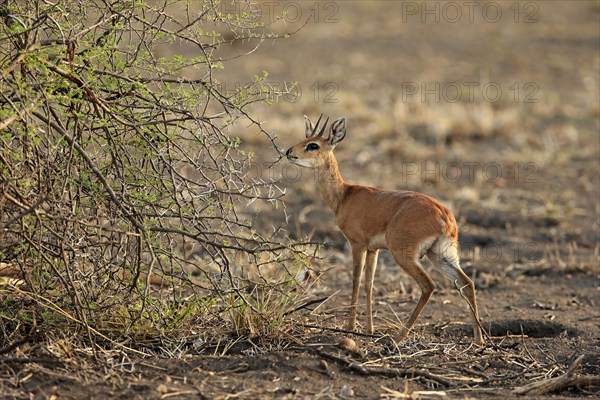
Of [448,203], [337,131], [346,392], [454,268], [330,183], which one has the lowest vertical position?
[448,203]

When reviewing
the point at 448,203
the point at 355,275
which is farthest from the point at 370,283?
the point at 448,203

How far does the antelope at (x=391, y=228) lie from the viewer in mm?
6906

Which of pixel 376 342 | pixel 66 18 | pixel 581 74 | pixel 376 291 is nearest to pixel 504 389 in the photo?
pixel 376 342

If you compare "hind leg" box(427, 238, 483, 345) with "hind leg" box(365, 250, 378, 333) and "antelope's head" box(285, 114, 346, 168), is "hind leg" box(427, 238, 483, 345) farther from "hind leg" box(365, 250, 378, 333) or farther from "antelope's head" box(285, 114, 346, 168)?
"antelope's head" box(285, 114, 346, 168)

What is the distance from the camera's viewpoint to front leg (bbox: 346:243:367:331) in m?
7.13

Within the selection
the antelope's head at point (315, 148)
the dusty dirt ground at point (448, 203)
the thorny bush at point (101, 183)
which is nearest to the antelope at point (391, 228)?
the antelope's head at point (315, 148)

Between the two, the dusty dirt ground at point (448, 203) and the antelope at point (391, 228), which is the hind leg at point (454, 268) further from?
the dusty dirt ground at point (448, 203)

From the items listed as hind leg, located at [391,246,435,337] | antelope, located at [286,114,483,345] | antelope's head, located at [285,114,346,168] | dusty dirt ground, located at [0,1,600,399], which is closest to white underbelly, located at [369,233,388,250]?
antelope, located at [286,114,483,345]

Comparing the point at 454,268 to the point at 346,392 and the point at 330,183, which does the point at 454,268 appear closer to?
the point at 330,183

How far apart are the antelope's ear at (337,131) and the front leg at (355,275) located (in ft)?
3.20

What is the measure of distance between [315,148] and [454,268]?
1629 mm

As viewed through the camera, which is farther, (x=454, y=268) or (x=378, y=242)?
(x=378, y=242)

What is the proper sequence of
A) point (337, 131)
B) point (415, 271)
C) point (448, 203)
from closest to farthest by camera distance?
point (415, 271), point (337, 131), point (448, 203)

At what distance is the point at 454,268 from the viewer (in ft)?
23.4
